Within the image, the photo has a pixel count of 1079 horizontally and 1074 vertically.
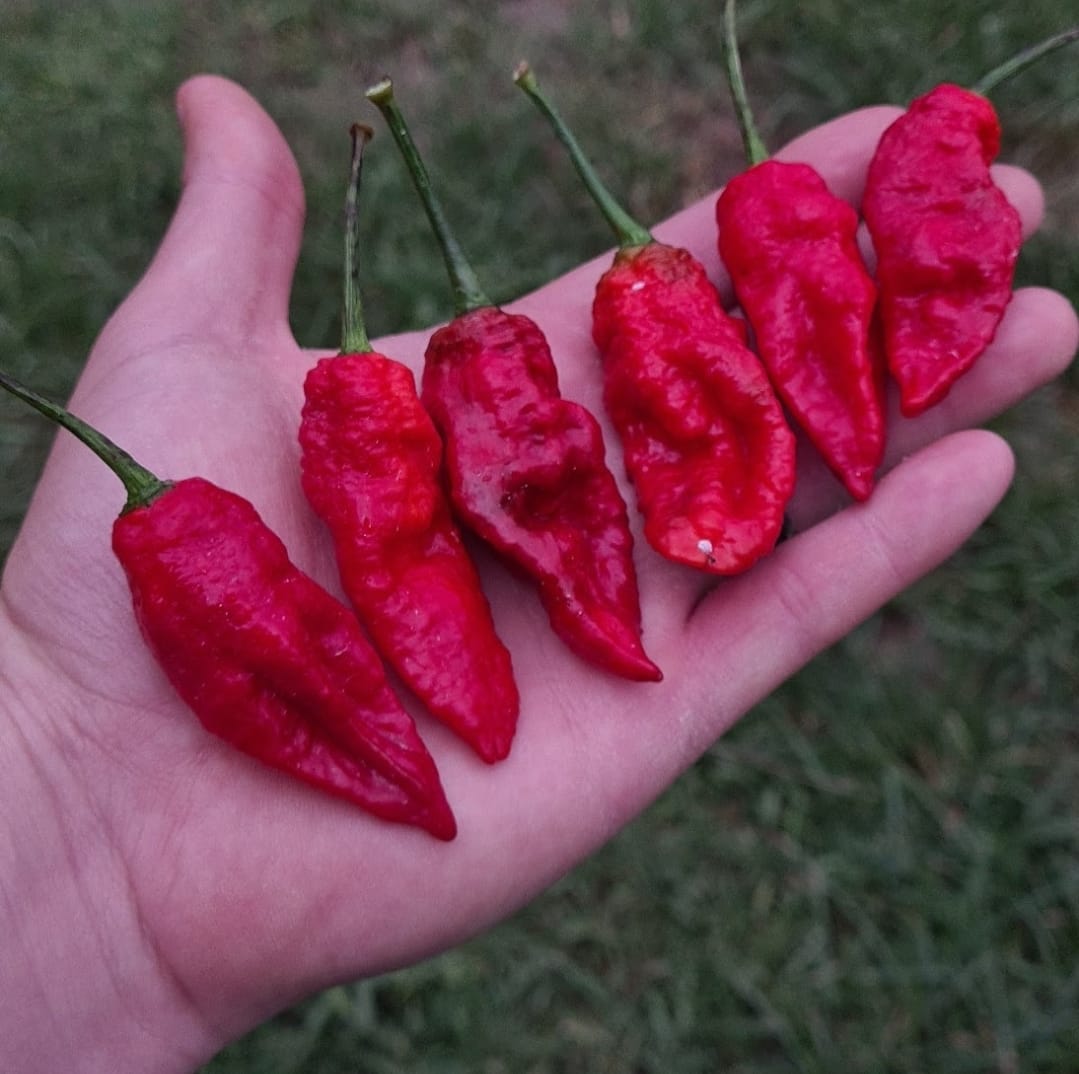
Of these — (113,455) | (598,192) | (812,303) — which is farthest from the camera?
(598,192)

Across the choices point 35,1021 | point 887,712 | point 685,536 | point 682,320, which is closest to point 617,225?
point 682,320

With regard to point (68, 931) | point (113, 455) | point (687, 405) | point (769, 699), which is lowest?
point (769, 699)

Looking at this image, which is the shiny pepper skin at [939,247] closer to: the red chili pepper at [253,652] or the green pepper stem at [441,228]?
the green pepper stem at [441,228]

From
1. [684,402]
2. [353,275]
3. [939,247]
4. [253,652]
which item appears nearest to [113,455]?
[253,652]

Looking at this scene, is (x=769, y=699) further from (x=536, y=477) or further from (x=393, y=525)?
(x=393, y=525)

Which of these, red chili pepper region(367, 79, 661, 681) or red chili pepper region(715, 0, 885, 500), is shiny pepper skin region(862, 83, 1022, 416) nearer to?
red chili pepper region(715, 0, 885, 500)

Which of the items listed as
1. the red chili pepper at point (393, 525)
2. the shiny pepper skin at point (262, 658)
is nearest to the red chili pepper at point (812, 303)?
the red chili pepper at point (393, 525)
